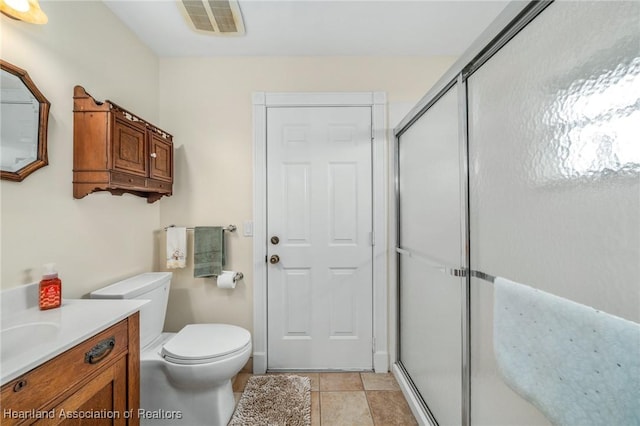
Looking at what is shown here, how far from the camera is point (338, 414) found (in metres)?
1.58

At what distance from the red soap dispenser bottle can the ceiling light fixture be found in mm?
1000

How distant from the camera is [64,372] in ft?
2.71

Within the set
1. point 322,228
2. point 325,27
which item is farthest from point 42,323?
point 325,27

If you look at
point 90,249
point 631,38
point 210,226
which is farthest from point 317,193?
point 631,38

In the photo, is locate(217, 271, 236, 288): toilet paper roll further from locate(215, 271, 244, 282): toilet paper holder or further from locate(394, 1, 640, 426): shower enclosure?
locate(394, 1, 640, 426): shower enclosure

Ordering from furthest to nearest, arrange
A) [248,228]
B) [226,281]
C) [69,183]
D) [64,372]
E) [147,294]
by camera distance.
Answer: [248,228], [226,281], [147,294], [69,183], [64,372]

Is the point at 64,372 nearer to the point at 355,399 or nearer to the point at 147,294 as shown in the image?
the point at 147,294

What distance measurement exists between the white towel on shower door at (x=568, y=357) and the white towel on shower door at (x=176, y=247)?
6.13 ft

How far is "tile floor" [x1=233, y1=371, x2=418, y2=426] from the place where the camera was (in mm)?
1548

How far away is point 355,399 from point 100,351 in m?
1.44

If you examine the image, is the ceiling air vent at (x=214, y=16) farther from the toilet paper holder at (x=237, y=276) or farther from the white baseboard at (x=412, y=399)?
the white baseboard at (x=412, y=399)

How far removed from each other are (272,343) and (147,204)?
53.0 inches

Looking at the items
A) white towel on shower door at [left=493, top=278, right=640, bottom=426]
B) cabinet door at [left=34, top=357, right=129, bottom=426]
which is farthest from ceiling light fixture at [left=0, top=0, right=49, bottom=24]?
white towel on shower door at [left=493, top=278, right=640, bottom=426]

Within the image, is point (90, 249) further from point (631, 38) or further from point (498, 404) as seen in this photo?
point (631, 38)
